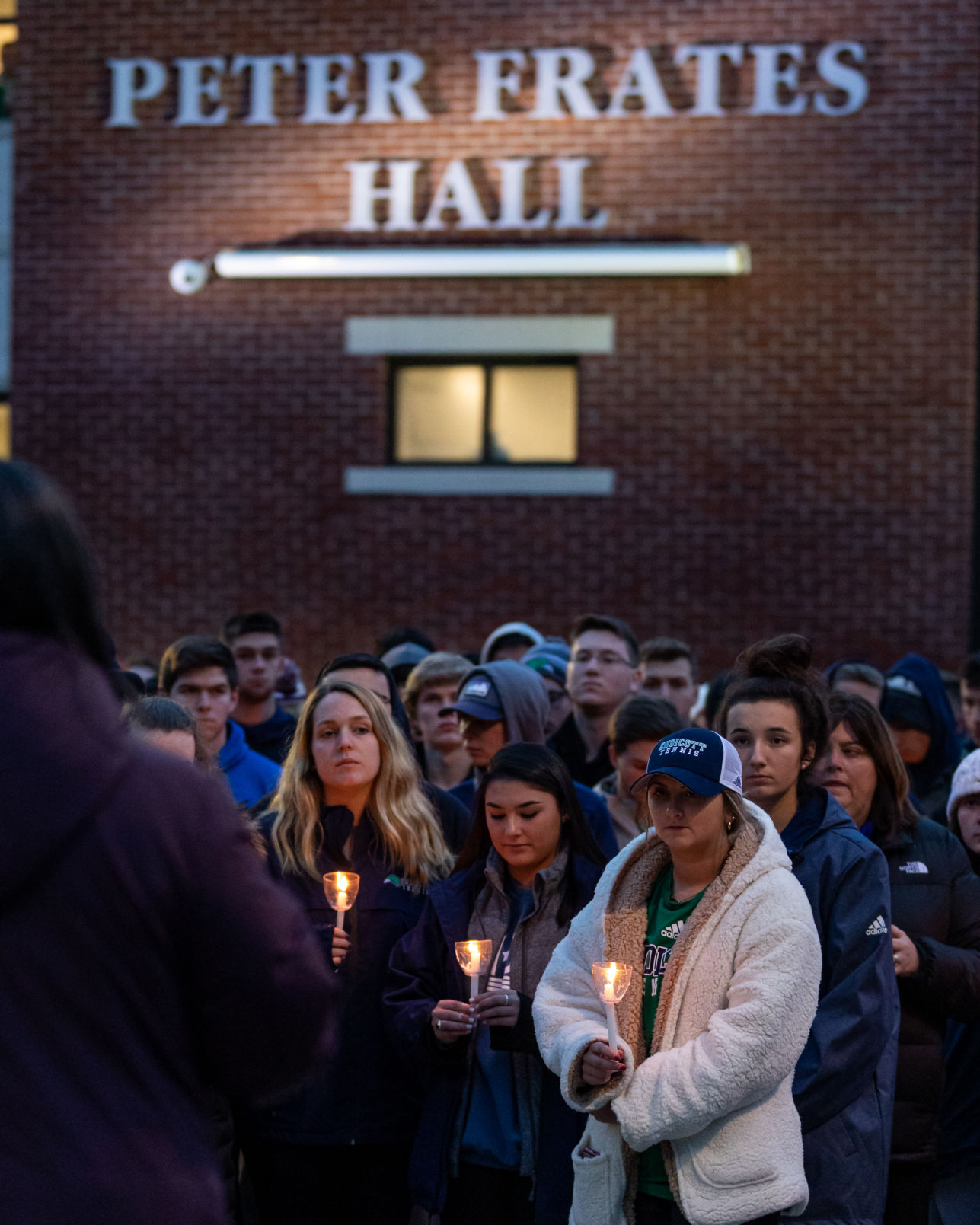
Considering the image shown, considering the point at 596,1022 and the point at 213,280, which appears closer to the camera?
the point at 596,1022

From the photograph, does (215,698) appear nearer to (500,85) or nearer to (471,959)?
(471,959)

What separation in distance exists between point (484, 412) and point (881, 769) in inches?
306

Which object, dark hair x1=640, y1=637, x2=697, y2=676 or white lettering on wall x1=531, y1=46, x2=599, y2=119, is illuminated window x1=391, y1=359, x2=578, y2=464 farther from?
dark hair x1=640, y1=637, x2=697, y2=676

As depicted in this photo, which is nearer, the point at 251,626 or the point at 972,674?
the point at 972,674

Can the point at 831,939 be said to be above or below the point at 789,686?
below

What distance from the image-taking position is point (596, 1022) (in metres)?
3.55

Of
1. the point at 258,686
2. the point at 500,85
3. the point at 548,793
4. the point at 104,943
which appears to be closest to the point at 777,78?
the point at 500,85

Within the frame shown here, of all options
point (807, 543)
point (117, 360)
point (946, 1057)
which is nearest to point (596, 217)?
point (807, 543)

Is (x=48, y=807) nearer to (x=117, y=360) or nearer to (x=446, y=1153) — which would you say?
(x=446, y=1153)

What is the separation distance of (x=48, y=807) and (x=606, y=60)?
10.7 meters

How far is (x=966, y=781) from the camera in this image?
4934 mm

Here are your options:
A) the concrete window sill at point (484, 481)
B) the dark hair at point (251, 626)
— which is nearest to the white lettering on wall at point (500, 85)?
the concrete window sill at point (484, 481)

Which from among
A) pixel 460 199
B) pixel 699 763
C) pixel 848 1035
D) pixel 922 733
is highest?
pixel 460 199

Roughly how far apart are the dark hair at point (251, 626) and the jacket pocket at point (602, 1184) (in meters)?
4.84
